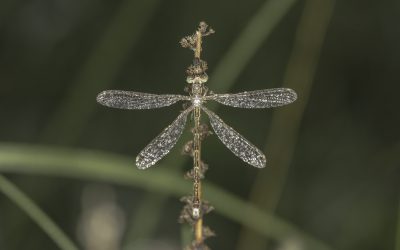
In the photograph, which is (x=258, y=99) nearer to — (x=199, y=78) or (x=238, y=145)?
(x=238, y=145)

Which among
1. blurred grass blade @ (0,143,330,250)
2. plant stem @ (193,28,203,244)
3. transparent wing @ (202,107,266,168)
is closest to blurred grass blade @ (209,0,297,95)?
blurred grass blade @ (0,143,330,250)

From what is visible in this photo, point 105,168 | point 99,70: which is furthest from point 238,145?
point 99,70

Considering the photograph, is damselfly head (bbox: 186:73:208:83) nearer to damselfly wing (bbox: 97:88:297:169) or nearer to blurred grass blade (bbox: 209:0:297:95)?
damselfly wing (bbox: 97:88:297:169)

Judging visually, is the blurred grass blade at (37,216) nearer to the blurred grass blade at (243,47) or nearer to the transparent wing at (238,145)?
the transparent wing at (238,145)

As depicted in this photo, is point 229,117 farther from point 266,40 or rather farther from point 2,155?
point 2,155

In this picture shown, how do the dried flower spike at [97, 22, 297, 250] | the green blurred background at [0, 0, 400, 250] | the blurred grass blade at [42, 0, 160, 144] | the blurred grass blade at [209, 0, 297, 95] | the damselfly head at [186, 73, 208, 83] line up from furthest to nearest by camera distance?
the blurred grass blade at [42, 0, 160, 144]
the green blurred background at [0, 0, 400, 250]
the blurred grass blade at [209, 0, 297, 95]
the damselfly head at [186, 73, 208, 83]
the dried flower spike at [97, 22, 297, 250]
